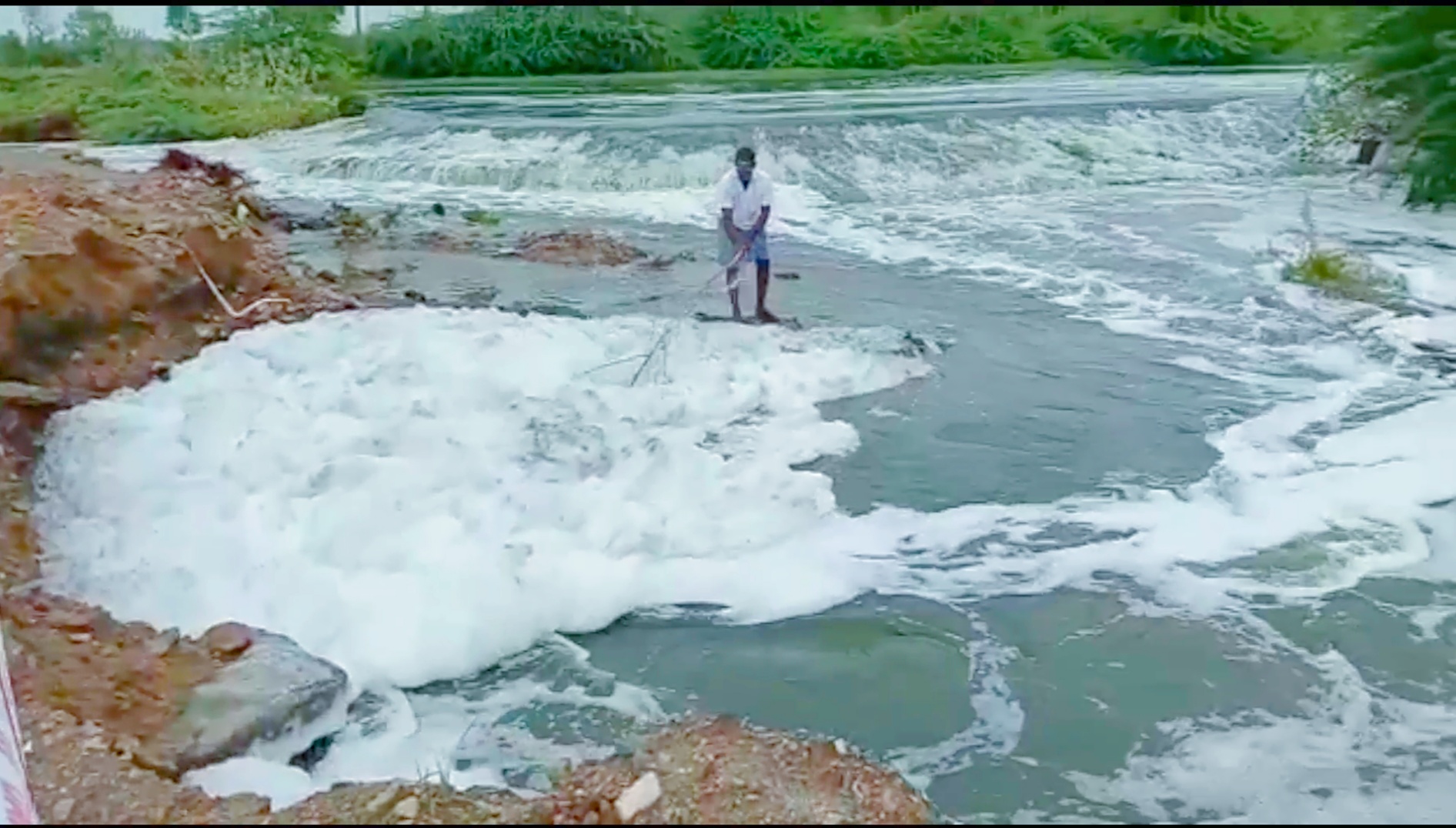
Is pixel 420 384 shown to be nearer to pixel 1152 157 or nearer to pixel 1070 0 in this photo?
pixel 1152 157

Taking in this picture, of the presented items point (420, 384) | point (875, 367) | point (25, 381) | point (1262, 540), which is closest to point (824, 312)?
point (875, 367)

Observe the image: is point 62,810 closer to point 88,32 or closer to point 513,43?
point 88,32

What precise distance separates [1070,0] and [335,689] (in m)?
41.3

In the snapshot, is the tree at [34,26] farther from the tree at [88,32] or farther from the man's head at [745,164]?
the man's head at [745,164]

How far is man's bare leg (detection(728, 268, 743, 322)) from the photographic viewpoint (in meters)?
11.6

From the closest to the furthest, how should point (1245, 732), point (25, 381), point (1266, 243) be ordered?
1. point (1245, 732)
2. point (25, 381)
3. point (1266, 243)

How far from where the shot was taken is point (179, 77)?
27297mm

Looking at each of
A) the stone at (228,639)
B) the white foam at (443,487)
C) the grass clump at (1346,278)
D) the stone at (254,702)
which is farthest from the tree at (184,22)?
the stone at (254,702)

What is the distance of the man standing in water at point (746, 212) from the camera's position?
1079 cm

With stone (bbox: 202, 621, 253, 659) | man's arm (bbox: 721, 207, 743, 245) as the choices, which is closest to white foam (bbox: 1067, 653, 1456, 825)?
stone (bbox: 202, 621, 253, 659)

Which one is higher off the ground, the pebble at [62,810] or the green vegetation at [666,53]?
the green vegetation at [666,53]

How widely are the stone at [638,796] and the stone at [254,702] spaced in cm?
159

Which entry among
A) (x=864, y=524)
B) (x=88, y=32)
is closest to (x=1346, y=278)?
(x=864, y=524)

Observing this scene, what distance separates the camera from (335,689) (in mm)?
5465
